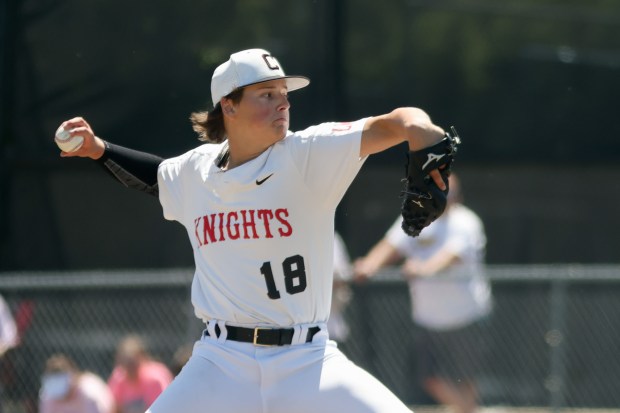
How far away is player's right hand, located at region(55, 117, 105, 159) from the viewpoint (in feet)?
16.2

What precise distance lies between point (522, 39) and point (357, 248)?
2.34m

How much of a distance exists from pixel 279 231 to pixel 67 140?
39.6 inches

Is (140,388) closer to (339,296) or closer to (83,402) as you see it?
(83,402)

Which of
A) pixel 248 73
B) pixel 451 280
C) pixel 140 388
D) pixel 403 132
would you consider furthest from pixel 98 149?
pixel 451 280

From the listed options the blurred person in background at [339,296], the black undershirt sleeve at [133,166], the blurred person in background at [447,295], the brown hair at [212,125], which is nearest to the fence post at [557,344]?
the blurred person in background at [447,295]

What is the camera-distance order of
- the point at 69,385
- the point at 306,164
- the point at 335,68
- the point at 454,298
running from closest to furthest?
the point at 306,164, the point at 69,385, the point at 454,298, the point at 335,68

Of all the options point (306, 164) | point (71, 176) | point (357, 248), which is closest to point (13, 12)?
point (71, 176)

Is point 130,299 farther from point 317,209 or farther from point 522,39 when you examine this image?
point 317,209

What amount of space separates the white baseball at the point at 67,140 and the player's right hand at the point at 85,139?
0.02m

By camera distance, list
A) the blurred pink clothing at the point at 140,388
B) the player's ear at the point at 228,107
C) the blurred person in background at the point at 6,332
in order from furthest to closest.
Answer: the blurred person in background at the point at 6,332, the blurred pink clothing at the point at 140,388, the player's ear at the point at 228,107

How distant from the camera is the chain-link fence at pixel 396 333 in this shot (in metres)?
9.28

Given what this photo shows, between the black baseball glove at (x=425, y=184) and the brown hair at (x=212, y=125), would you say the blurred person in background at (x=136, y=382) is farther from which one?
the black baseball glove at (x=425, y=184)

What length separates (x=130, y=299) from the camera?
9.45 m

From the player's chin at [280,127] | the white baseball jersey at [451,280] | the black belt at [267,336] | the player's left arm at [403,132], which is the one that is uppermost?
the player's left arm at [403,132]
